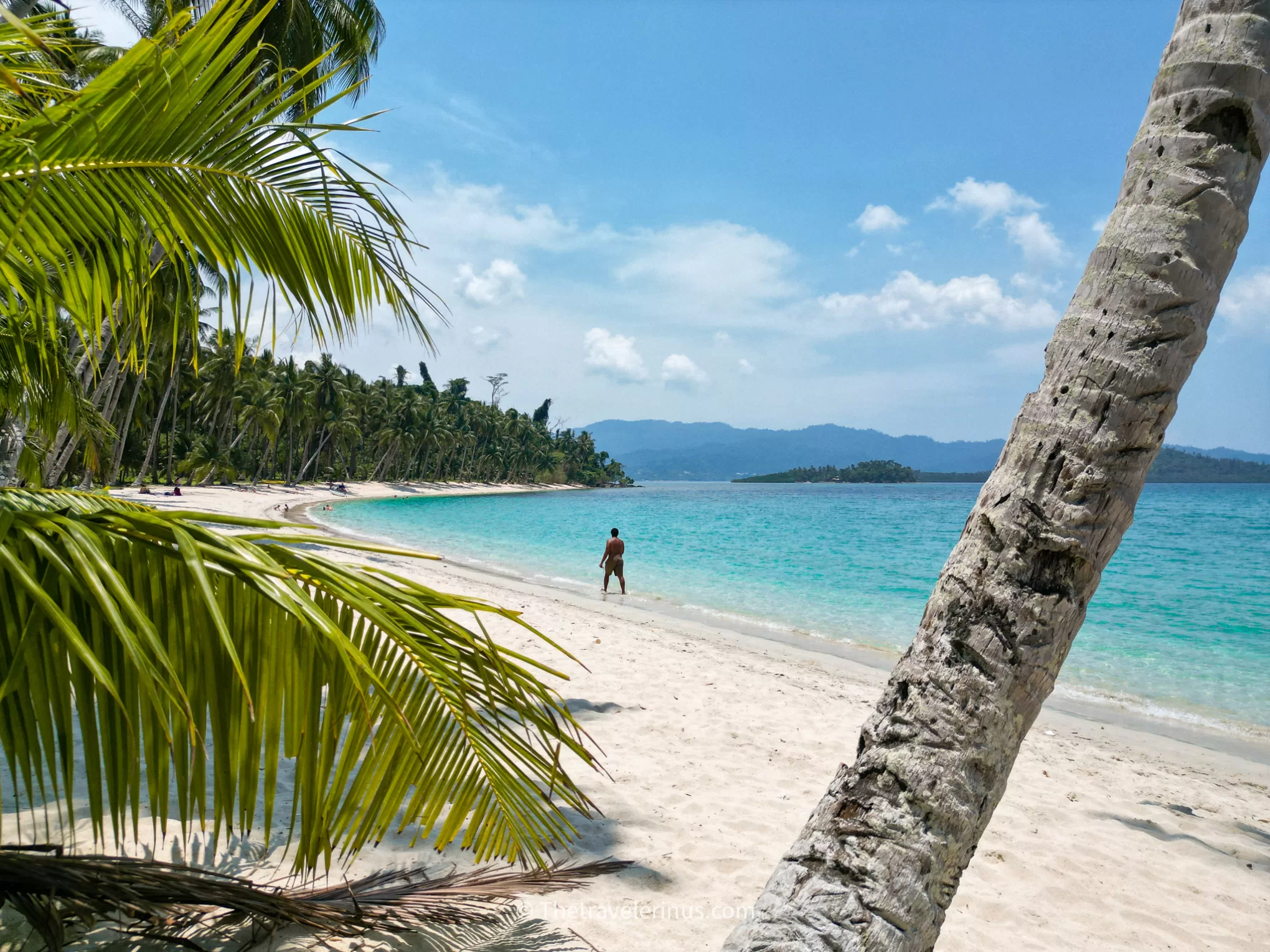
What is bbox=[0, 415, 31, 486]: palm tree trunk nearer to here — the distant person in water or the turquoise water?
the distant person in water

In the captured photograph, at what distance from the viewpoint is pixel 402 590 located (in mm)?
1516

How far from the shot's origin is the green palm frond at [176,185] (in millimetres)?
1538

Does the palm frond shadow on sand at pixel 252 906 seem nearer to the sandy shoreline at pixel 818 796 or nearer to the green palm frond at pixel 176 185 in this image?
the sandy shoreline at pixel 818 796

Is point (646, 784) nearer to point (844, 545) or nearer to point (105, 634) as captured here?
point (105, 634)

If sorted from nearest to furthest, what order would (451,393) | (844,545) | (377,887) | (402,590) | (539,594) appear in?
(402,590), (377,887), (539,594), (844,545), (451,393)

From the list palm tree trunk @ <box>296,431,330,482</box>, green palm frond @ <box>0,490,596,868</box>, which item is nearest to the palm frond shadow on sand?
green palm frond @ <box>0,490,596,868</box>

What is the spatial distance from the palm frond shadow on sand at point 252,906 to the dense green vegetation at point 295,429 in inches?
414

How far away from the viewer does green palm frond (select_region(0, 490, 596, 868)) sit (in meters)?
1.27

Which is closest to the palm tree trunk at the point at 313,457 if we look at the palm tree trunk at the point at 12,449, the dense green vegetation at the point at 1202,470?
the palm tree trunk at the point at 12,449

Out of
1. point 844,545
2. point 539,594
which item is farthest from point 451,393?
point 539,594

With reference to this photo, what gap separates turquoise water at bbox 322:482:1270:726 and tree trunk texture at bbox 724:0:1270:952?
1063cm

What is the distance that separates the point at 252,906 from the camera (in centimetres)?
227

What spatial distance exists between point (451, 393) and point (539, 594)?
3020 inches

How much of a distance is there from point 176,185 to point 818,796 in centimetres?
498
